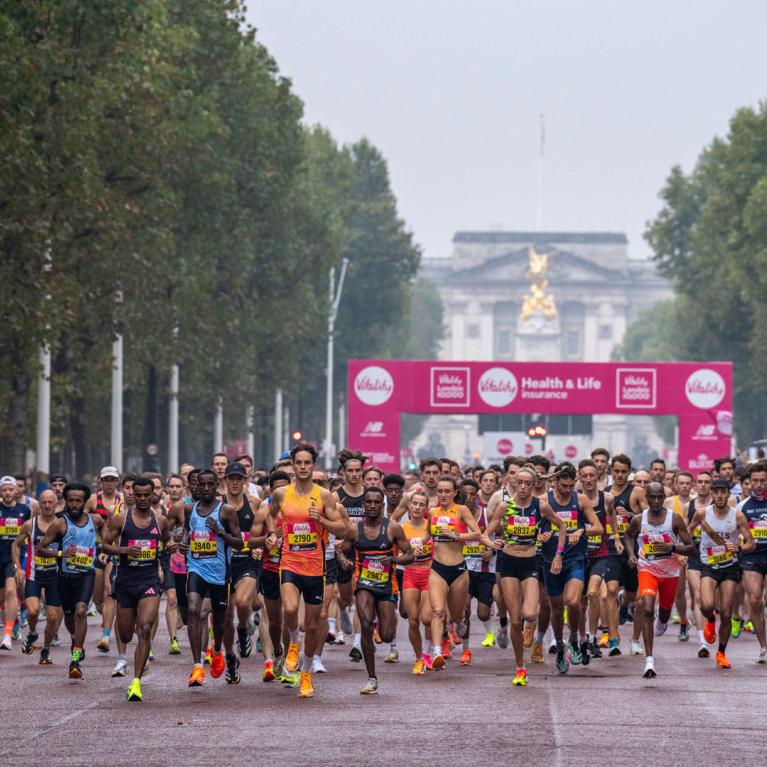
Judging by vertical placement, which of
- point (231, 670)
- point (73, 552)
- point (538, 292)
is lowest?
point (231, 670)

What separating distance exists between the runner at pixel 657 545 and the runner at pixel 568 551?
0.68 metres

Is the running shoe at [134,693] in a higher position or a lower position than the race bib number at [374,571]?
lower

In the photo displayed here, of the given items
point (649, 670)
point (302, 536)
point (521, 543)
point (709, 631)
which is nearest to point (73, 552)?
point (302, 536)

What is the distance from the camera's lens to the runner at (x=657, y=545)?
798 inches

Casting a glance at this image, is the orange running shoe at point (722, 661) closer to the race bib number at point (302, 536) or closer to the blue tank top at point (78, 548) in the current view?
the race bib number at point (302, 536)

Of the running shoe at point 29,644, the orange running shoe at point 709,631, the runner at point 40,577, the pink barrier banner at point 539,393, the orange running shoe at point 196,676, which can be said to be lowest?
the running shoe at point 29,644

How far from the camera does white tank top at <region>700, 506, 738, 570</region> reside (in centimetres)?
2116

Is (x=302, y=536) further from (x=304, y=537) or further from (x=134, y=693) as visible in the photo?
(x=134, y=693)

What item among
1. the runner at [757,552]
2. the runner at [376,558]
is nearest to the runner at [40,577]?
the runner at [376,558]

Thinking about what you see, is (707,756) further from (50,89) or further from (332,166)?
(332,166)

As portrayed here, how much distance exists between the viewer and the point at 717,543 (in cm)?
2112

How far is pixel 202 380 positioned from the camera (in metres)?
60.4

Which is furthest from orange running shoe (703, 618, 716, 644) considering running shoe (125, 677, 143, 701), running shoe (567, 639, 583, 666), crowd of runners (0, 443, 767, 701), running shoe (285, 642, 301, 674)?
running shoe (125, 677, 143, 701)

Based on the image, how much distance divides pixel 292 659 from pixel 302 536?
1227mm
